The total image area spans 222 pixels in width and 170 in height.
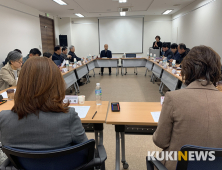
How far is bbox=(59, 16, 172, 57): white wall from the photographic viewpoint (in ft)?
31.4

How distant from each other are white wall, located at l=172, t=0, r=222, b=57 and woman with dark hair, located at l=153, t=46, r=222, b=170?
4861 mm

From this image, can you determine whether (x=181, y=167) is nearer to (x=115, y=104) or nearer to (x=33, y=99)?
(x=33, y=99)

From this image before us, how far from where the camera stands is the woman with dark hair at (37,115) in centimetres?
81

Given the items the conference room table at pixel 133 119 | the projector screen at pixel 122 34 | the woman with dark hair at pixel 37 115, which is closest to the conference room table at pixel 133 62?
the projector screen at pixel 122 34

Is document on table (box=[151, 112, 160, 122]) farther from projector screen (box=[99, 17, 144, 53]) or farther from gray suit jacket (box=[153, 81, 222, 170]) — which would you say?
projector screen (box=[99, 17, 144, 53])

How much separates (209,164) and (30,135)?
87cm

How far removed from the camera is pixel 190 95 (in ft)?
2.88

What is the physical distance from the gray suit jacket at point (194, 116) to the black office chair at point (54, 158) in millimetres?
447

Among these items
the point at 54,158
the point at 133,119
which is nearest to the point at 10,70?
the point at 133,119

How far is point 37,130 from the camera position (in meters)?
0.81

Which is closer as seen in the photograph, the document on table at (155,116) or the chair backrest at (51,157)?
the chair backrest at (51,157)

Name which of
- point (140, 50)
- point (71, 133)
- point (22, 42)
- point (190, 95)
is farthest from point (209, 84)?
point (140, 50)

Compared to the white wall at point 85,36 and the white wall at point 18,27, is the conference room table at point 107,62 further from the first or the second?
the white wall at point 85,36

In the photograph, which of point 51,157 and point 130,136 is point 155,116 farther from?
point 130,136
